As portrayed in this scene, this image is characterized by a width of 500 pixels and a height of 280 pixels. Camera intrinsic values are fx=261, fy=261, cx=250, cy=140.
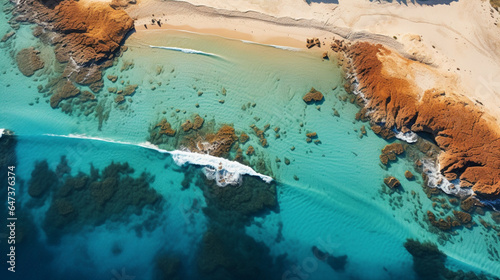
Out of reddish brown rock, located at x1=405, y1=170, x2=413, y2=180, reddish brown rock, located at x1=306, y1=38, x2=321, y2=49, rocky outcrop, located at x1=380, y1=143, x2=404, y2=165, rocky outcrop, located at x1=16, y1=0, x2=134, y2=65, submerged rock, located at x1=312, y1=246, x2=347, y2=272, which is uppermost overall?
reddish brown rock, located at x1=306, y1=38, x2=321, y2=49

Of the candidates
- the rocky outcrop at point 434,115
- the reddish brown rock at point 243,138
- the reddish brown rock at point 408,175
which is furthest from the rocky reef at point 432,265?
the reddish brown rock at point 243,138

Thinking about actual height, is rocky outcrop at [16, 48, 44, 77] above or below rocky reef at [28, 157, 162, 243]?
above

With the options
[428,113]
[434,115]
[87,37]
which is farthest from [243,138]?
[87,37]

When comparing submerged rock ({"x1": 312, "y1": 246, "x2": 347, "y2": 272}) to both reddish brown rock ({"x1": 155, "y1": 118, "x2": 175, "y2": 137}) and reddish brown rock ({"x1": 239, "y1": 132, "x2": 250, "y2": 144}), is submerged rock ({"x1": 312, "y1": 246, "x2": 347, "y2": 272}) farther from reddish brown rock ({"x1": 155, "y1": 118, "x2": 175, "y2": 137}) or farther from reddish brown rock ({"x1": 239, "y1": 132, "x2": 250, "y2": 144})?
reddish brown rock ({"x1": 155, "y1": 118, "x2": 175, "y2": 137})

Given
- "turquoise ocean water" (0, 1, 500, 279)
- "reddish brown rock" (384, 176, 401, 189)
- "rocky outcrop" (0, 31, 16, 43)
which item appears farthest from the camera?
"rocky outcrop" (0, 31, 16, 43)

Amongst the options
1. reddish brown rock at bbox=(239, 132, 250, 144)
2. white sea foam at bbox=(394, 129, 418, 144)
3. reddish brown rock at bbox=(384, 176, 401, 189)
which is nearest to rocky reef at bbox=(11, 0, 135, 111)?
reddish brown rock at bbox=(239, 132, 250, 144)

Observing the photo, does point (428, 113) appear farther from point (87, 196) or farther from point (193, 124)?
point (87, 196)
